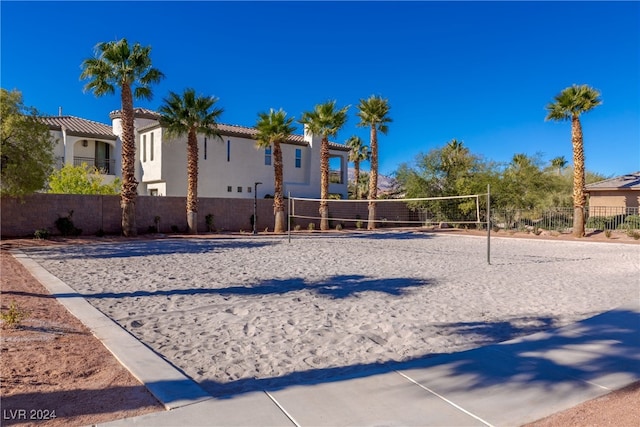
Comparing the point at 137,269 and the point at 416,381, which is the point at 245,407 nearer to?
the point at 416,381

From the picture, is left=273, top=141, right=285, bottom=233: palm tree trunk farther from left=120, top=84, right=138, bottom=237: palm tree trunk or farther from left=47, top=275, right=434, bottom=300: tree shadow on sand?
left=47, top=275, right=434, bottom=300: tree shadow on sand

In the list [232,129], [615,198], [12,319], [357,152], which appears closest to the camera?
[12,319]

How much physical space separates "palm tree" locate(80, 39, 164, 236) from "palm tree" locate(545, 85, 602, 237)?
23.7 m

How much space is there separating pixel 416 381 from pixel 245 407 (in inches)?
67.4

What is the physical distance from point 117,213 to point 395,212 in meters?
23.5

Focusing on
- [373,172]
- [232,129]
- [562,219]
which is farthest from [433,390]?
[232,129]

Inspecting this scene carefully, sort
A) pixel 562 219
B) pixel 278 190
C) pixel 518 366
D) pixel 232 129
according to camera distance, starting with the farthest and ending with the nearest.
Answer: pixel 232 129, pixel 562 219, pixel 278 190, pixel 518 366

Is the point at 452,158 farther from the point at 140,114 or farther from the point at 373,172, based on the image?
the point at 140,114

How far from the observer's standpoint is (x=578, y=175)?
2738 cm

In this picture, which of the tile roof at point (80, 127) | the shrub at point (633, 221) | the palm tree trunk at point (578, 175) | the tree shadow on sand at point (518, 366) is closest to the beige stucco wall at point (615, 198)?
the shrub at point (633, 221)

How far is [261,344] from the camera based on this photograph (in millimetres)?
5652

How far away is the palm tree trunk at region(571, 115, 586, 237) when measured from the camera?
27016mm

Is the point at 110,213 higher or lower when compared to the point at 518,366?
higher

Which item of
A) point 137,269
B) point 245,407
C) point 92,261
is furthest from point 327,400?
point 92,261
